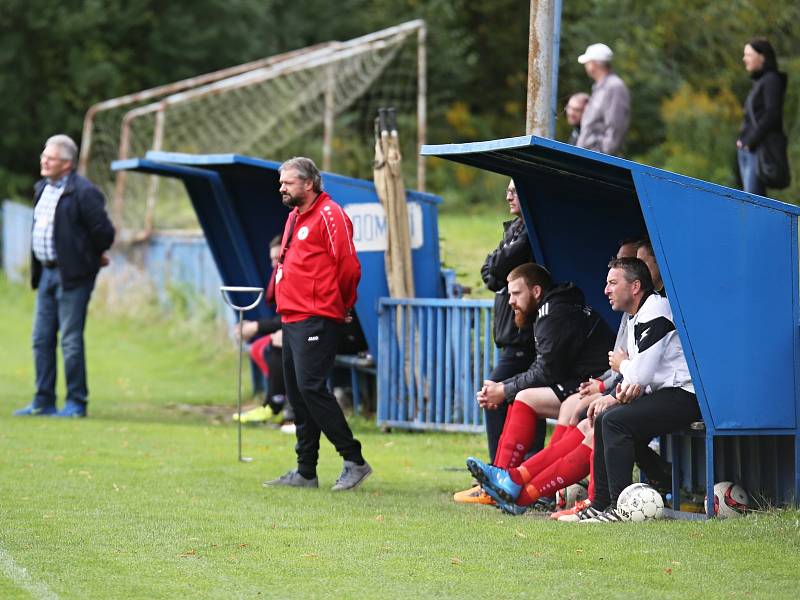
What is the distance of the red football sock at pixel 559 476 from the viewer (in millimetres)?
8352

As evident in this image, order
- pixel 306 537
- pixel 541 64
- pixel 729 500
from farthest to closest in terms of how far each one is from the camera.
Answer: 1. pixel 541 64
2. pixel 729 500
3. pixel 306 537

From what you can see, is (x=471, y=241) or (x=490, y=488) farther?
(x=471, y=241)

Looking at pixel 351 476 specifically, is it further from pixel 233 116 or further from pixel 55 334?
pixel 233 116

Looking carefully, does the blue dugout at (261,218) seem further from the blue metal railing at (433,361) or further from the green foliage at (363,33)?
the green foliage at (363,33)

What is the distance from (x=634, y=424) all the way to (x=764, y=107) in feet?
→ 19.1

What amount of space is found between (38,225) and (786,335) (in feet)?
23.4

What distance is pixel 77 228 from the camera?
512 inches

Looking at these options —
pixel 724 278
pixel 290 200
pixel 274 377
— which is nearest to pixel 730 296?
pixel 724 278

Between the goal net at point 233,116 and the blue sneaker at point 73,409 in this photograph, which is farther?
the goal net at point 233,116

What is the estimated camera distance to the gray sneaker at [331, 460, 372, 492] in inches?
364

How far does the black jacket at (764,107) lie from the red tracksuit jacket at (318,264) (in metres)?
5.00

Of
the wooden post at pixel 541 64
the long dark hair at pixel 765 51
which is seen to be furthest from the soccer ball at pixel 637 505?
the long dark hair at pixel 765 51

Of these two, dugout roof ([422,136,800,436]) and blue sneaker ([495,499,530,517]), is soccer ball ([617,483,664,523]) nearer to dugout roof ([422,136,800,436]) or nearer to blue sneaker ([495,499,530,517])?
dugout roof ([422,136,800,436])

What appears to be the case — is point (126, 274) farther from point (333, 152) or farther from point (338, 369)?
point (338, 369)
